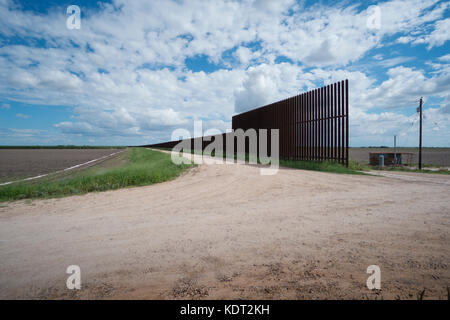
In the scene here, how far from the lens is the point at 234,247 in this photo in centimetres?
286

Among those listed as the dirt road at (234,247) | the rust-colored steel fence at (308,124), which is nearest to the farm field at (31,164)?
the dirt road at (234,247)

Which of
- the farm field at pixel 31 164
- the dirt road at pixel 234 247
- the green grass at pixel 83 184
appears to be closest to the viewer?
the dirt road at pixel 234 247

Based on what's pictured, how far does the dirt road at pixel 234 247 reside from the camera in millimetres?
2083

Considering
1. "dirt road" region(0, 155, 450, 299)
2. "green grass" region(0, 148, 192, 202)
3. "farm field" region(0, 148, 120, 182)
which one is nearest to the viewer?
"dirt road" region(0, 155, 450, 299)

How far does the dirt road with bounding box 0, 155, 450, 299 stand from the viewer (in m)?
2.08

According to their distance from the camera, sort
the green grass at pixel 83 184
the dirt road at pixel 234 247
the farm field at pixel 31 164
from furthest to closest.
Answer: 1. the farm field at pixel 31 164
2. the green grass at pixel 83 184
3. the dirt road at pixel 234 247

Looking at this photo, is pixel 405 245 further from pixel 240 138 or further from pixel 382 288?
pixel 240 138

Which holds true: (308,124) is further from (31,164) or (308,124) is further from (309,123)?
(31,164)

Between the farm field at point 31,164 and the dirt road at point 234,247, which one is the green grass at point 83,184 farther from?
the farm field at point 31,164

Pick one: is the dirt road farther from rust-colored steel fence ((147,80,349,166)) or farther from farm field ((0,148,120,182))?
farm field ((0,148,120,182))

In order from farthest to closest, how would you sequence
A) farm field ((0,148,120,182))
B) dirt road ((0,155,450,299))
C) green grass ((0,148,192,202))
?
farm field ((0,148,120,182)), green grass ((0,148,192,202)), dirt road ((0,155,450,299))

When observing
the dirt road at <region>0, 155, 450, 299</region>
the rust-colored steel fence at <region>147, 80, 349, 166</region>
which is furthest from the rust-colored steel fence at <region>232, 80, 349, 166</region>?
the dirt road at <region>0, 155, 450, 299</region>
